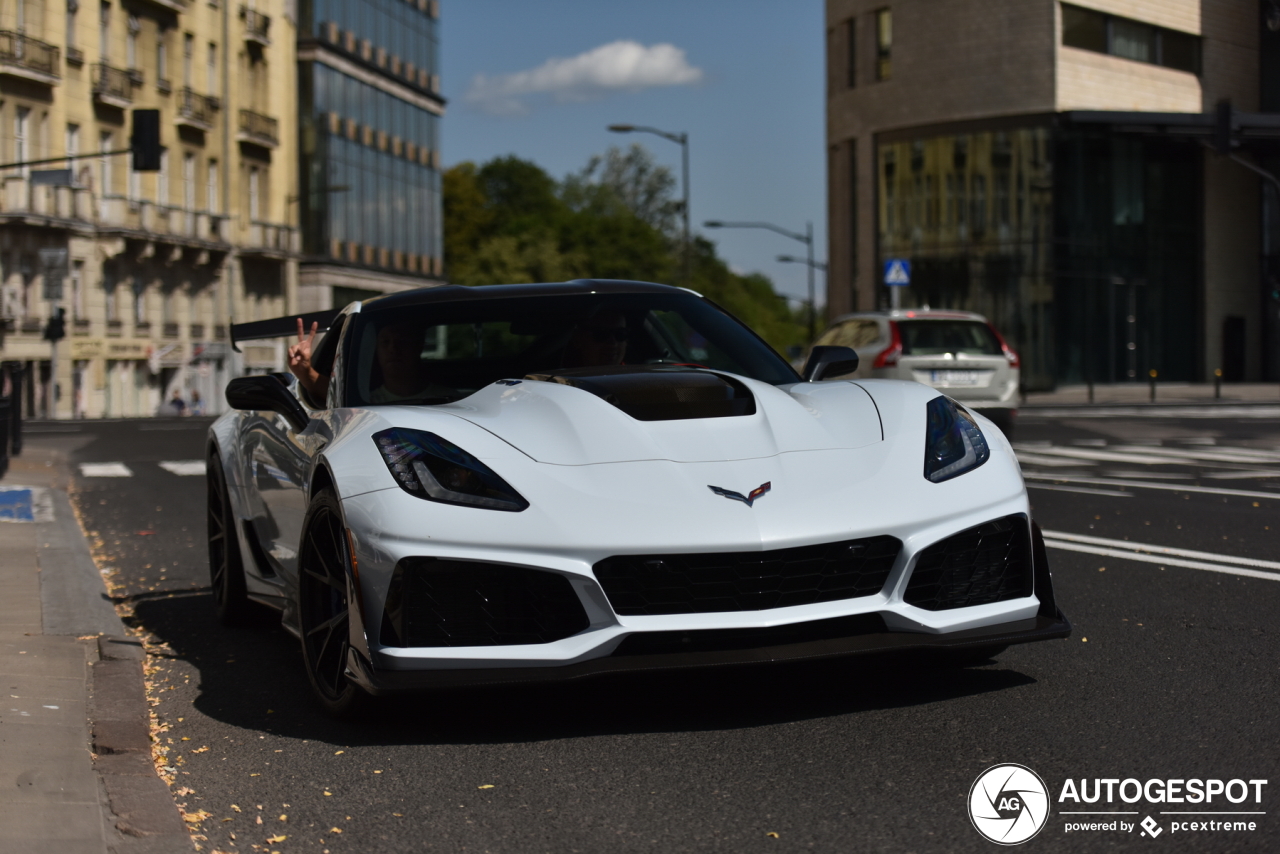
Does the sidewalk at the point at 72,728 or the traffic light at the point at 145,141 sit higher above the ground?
the traffic light at the point at 145,141

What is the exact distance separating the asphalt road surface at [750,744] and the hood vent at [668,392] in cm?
78

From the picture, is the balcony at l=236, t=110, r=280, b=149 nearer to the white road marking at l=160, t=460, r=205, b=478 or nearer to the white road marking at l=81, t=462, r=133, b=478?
the white road marking at l=81, t=462, r=133, b=478

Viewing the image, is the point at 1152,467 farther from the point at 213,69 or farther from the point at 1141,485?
the point at 213,69

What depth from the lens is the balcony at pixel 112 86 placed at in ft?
163

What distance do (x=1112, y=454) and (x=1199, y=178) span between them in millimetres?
33090

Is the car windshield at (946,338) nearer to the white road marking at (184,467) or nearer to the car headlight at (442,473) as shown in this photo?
the white road marking at (184,467)

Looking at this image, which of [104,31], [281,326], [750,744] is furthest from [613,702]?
[104,31]

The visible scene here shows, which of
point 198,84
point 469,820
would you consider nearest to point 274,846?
point 469,820

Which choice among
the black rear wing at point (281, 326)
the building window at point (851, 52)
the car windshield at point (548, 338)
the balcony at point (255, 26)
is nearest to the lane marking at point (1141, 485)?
the car windshield at point (548, 338)

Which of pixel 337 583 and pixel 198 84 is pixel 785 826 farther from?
pixel 198 84

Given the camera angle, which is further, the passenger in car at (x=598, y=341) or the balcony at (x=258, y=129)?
the balcony at (x=258, y=129)

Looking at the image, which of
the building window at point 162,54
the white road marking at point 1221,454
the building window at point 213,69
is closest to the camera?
the white road marking at point 1221,454

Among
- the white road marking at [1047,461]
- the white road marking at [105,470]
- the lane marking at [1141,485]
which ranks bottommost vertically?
the white road marking at [105,470]

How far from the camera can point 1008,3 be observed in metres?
44.6
